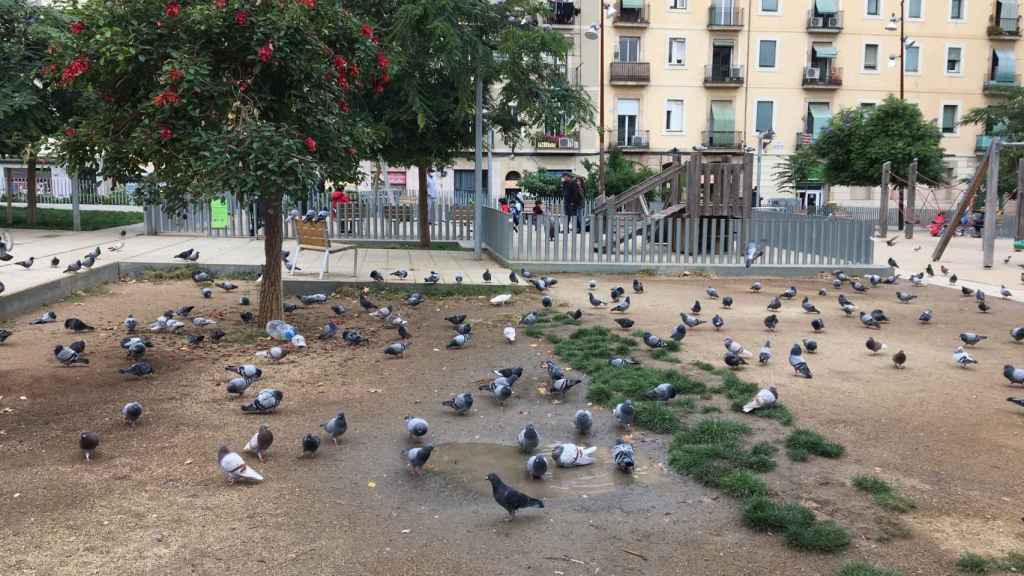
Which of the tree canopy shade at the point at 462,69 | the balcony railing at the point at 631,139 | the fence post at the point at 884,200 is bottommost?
the fence post at the point at 884,200

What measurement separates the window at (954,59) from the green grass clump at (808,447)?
154 ft

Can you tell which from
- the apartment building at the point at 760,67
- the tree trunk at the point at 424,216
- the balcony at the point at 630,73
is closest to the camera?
the tree trunk at the point at 424,216

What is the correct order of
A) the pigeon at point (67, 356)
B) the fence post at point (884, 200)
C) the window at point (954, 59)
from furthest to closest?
the window at point (954, 59) < the fence post at point (884, 200) < the pigeon at point (67, 356)

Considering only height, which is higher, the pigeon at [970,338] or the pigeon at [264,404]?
the pigeon at [970,338]

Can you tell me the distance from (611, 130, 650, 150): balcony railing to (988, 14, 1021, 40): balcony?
19576mm

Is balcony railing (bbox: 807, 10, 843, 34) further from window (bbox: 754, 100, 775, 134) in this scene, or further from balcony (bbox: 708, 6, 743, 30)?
window (bbox: 754, 100, 775, 134)

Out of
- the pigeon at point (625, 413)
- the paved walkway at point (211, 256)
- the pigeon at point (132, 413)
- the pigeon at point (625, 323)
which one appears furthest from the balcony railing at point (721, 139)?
the pigeon at point (132, 413)

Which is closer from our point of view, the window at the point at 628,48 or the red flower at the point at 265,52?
the red flower at the point at 265,52

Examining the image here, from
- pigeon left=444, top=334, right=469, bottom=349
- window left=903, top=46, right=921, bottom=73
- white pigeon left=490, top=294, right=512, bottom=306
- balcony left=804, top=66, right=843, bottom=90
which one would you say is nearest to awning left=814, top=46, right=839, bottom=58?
balcony left=804, top=66, right=843, bottom=90

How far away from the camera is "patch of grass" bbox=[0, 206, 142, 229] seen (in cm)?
2020

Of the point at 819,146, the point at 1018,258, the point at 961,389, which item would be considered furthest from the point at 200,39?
the point at 819,146

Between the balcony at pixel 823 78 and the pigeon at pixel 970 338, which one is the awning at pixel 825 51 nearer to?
the balcony at pixel 823 78

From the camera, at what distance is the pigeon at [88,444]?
5.09m

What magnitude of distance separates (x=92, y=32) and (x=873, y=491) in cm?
740
